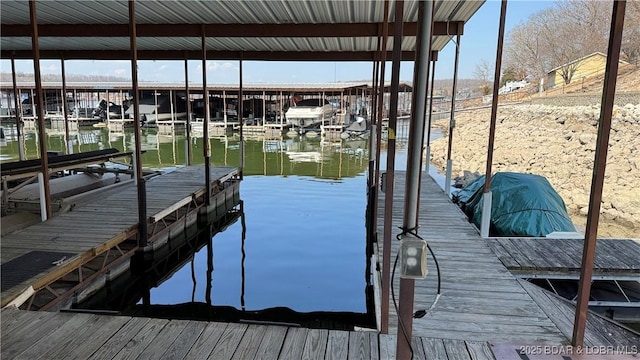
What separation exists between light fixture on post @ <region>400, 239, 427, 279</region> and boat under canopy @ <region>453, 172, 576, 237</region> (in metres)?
5.41

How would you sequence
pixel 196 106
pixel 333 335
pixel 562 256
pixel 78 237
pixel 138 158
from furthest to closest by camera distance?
pixel 196 106 → pixel 138 158 → pixel 78 237 → pixel 562 256 → pixel 333 335

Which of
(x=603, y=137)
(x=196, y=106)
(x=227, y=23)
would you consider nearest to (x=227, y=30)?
(x=227, y=23)

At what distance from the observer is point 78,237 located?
208 inches

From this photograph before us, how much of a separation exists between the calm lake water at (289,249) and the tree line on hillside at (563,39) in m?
20.2

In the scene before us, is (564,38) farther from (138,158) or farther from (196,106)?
(138,158)

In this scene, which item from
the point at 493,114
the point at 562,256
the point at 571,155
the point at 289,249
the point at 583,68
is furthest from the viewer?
the point at 583,68

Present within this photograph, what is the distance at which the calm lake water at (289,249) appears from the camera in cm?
559

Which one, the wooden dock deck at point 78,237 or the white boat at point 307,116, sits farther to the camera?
the white boat at point 307,116

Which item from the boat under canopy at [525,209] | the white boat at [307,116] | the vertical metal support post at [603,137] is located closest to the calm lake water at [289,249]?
the boat under canopy at [525,209]

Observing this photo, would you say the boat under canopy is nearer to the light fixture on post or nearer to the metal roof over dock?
the metal roof over dock

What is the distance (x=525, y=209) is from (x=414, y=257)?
19.1 ft

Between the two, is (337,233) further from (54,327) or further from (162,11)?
(54,327)

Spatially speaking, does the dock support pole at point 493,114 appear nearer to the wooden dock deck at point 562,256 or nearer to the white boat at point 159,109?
the wooden dock deck at point 562,256

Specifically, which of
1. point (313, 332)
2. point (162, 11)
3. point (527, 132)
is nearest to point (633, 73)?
point (527, 132)
